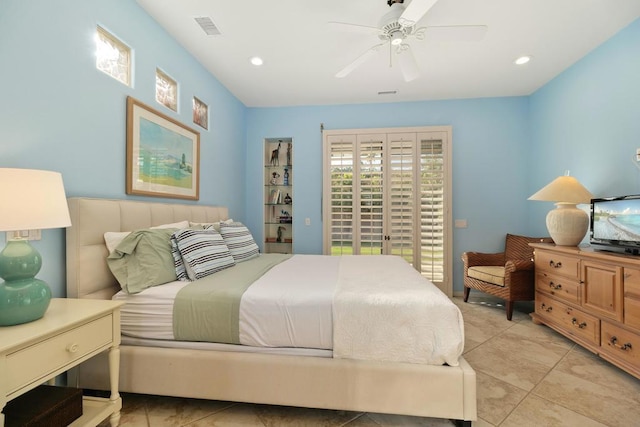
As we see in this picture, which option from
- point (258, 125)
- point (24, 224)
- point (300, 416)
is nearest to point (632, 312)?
point (300, 416)

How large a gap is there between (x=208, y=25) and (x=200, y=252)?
1.94m

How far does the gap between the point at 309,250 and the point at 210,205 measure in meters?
1.59

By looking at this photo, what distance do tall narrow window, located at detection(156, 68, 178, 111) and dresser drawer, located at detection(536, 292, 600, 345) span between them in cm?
402

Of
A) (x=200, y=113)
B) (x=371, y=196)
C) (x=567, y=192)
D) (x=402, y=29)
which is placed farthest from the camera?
(x=371, y=196)

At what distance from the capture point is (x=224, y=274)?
6.48ft

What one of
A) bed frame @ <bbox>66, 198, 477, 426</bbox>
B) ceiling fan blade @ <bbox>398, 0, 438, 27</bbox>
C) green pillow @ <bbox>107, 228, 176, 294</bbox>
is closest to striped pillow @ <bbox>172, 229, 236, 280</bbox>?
green pillow @ <bbox>107, 228, 176, 294</bbox>

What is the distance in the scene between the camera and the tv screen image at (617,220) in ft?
6.57

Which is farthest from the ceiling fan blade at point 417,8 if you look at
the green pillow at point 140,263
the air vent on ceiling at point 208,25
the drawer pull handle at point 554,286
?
the drawer pull handle at point 554,286

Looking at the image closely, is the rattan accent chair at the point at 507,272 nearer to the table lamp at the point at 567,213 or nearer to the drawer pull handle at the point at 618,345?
the table lamp at the point at 567,213

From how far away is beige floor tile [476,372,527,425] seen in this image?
1.58 m

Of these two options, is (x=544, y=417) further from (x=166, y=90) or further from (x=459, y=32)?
(x=166, y=90)

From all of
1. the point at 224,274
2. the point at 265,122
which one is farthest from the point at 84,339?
the point at 265,122

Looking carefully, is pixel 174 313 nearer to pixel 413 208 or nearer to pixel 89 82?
pixel 89 82

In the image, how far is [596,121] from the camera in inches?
106
